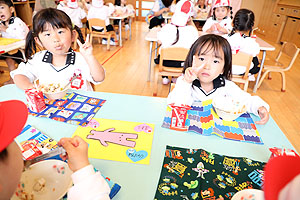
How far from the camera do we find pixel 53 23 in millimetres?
1174

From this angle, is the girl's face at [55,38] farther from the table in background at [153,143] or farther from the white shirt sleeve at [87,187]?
the white shirt sleeve at [87,187]

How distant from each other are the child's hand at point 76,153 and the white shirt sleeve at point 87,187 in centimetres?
2

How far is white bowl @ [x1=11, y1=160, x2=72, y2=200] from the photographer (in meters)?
0.58

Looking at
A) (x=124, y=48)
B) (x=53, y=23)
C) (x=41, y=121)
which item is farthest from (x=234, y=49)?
(x=124, y=48)

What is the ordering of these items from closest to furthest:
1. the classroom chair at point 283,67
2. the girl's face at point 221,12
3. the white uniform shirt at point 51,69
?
the white uniform shirt at point 51,69 → the classroom chair at point 283,67 → the girl's face at point 221,12

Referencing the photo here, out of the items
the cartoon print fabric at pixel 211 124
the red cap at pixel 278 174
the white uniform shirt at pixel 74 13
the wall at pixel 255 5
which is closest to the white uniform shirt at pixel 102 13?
the white uniform shirt at pixel 74 13

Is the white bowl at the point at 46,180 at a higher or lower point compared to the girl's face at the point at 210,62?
lower

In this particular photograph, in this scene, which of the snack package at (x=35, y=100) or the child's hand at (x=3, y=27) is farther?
the child's hand at (x=3, y=27)

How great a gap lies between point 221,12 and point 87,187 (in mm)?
3397

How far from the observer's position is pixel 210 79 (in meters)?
1.14

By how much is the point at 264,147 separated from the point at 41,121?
926 mm

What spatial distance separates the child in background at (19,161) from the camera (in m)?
0.36

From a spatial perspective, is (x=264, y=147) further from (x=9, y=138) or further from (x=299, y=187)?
(x=9, y=138)

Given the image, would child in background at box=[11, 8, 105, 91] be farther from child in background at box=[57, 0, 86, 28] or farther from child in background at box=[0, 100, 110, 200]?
child in background at box=[57, 0, 86, 28]
